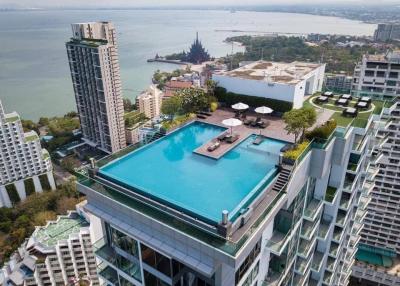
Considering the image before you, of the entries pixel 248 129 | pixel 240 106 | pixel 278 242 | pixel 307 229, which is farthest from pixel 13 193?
pixel 278 242

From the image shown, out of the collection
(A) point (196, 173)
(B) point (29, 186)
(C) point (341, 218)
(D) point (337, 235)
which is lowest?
(B) point (29, 186)

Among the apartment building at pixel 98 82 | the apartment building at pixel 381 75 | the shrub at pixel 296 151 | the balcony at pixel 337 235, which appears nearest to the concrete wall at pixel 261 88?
the shrub at pixel 296 151

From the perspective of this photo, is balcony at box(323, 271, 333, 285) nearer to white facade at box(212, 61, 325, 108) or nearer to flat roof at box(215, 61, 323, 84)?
white facade at box(212, 61, 325, 108)

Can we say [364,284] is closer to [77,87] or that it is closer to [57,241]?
[57,241]

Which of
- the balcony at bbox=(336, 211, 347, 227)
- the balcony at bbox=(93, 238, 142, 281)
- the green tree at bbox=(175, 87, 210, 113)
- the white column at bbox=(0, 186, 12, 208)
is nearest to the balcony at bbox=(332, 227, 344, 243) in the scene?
the balcony at bbox=(336, 211, 347, 227)

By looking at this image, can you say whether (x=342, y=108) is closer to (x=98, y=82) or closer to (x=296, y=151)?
(x=296, y=151)

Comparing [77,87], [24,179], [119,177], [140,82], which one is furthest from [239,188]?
[140,82]
